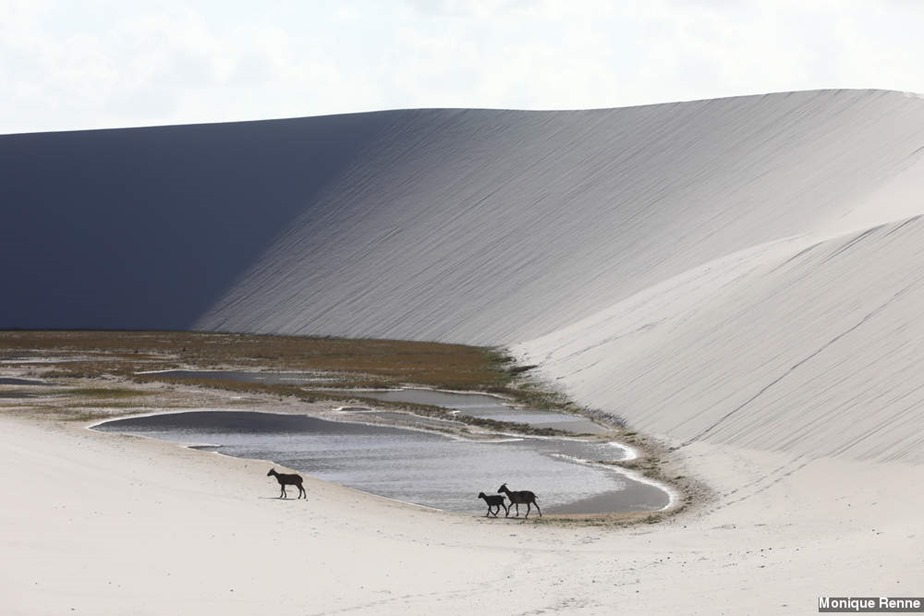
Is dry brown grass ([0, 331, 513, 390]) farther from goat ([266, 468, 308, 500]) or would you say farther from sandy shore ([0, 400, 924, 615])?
sandy shore ([0, 400, 924, 615])

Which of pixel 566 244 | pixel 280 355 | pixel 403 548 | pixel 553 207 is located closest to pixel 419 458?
pixel 403 548

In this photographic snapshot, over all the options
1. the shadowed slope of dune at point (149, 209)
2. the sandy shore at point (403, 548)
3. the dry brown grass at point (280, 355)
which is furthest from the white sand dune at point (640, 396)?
the shadowed slope of dune at point (149, 209)

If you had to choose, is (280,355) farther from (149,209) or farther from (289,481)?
(289,481)

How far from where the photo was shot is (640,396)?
34094mm

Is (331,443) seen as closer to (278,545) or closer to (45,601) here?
(278,545)

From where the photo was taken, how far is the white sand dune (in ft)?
43.4

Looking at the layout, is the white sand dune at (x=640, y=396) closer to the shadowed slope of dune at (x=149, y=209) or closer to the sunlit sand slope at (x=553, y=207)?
the sunlit sand slope at (x=553, y=207)

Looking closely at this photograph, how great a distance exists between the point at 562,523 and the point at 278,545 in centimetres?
581

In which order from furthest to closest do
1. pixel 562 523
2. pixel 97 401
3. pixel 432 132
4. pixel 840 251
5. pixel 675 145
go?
1. pixel 432 132
2. pixel 675 145
3. pixel 97 401
4. pixel 840 251
5. pixel 562 523

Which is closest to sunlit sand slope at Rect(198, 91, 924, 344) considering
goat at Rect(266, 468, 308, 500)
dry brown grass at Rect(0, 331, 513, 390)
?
dry brown grass at Rect(0, 331, 513, 390)

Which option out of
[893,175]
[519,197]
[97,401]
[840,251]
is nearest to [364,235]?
[519,197]

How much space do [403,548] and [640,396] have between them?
60.8 feet

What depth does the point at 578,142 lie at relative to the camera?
84938 millimetres

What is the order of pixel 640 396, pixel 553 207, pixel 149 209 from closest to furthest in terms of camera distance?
Answer: pixel 640 396, pixel 553 207, pixel 149 209
